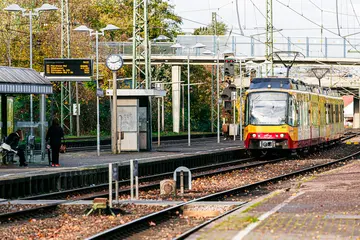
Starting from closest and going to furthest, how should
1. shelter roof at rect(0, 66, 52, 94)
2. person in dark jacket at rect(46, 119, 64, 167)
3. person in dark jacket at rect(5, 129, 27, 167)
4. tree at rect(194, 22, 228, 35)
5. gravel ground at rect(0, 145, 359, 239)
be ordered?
gravel ground at rect(0, 145, 359, 239), shelter roof at rect(0, 66, 52, 94), person in dark jacket at rect(5, 129, 27, 167), person in dark jacket at rect(46, 119, 64, 167), tree at rect(194, 22, 228, 35)

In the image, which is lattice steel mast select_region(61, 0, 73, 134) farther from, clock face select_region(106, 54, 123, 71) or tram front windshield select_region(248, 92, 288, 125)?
tram front windshield select_region(248, 92, 288, 125)

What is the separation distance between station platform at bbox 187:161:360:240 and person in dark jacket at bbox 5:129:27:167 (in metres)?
11.6

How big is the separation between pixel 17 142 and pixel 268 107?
42.6 ft

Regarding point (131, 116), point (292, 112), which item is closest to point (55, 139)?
point (131, 116)

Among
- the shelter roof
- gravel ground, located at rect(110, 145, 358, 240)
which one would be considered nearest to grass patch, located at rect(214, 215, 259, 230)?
gravel ground, located at rect(110, 145, 358, 240)

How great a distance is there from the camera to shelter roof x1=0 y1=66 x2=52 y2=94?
3023cm

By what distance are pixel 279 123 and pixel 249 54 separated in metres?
41.7

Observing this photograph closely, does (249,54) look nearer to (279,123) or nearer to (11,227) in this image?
(279,123)

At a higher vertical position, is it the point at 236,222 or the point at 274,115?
Result: the point at 274,115

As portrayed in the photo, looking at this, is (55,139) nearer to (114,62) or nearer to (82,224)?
(114,62)

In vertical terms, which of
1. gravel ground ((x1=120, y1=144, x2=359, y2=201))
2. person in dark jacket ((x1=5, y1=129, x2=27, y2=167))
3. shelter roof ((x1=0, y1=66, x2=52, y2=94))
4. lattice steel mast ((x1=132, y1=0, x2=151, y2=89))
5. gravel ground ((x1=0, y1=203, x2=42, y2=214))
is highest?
lattice steel mast ((x1=132, y1=0, x2=151, y2=89))

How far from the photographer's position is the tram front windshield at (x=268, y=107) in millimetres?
40531

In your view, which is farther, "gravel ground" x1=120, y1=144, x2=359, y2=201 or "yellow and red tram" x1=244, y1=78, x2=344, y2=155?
"yellow and red tram" x1=244, y1=78, x2=344, y2=155

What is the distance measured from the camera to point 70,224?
56.0 ft
